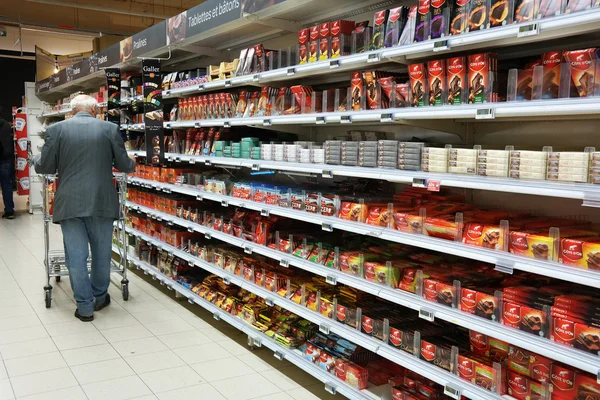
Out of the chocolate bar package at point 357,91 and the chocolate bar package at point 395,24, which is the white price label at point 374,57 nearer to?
the chocolate bar package at point 395,24

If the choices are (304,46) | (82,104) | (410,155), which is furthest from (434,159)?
(82,104)

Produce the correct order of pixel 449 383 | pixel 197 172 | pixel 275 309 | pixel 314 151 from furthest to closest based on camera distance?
pixel 197 172
pixel 275 309
pixel 314 151
pixel 449 383

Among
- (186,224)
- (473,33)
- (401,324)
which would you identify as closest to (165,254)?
(186,224)

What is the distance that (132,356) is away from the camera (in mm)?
4199

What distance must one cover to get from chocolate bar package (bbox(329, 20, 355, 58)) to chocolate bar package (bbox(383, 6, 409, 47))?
0.39 meters

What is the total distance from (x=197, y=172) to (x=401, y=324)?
10.6 feet

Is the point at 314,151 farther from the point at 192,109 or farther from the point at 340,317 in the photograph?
the point at 192,109

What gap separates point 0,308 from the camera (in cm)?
535

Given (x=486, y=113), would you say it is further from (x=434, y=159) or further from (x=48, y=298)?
(x=48, y=298)

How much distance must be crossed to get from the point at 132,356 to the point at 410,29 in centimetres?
313

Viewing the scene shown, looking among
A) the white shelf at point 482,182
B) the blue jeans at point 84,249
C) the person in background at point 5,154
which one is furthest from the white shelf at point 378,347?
the person in background at point 5,154

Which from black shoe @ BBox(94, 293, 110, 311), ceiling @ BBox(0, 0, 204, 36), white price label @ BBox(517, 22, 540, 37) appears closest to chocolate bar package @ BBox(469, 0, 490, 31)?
white price label @ BBox(517, 22, 540, 37)

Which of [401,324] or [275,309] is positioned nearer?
[401,324]

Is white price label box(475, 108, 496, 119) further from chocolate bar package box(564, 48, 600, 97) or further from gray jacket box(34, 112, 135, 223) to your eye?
gray jacket box(34, 112, 135, 223)
